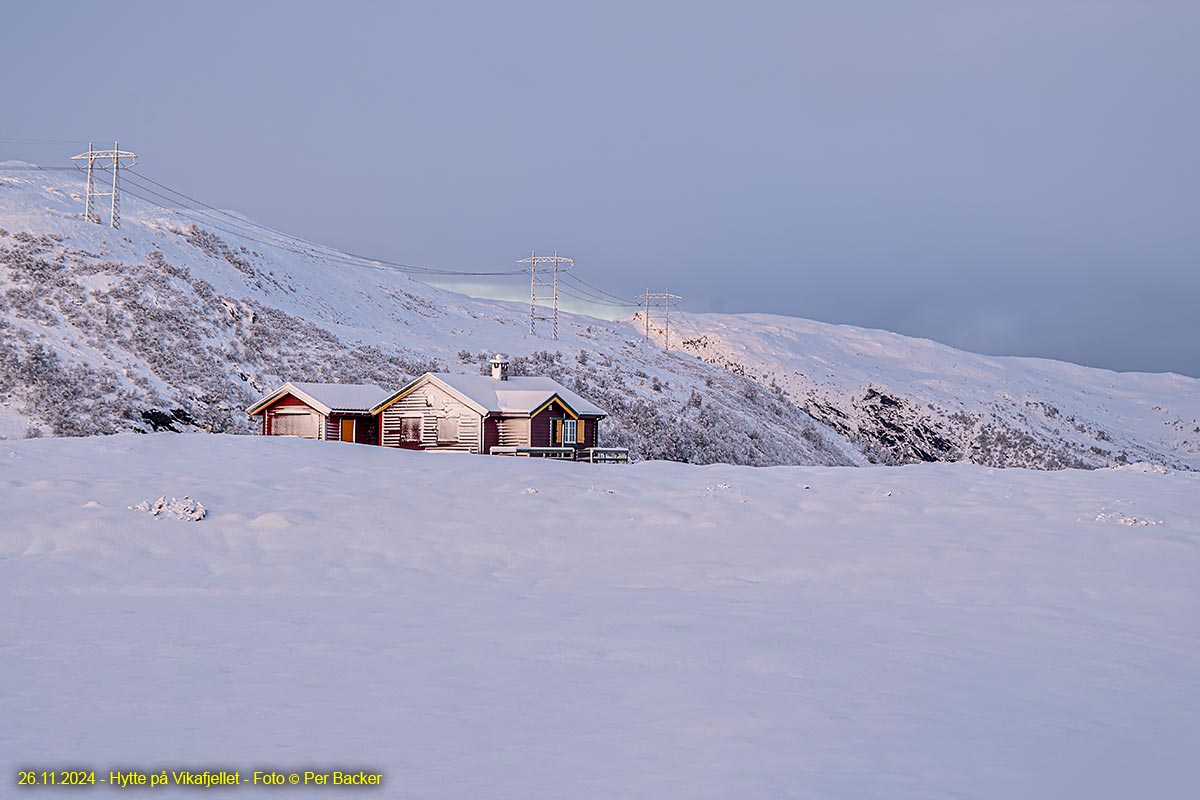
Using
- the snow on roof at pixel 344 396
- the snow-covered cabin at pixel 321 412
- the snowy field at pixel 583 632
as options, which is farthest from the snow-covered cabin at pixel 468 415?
the snowy field at pixel 583 632

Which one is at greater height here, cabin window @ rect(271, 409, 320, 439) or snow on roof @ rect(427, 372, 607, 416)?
snow on roof @ rect(427, 372, 607, 416)

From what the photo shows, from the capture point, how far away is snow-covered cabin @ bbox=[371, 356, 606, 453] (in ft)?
154

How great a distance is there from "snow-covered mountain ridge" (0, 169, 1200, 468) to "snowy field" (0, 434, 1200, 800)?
33774 mm

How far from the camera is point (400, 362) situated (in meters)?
75.6

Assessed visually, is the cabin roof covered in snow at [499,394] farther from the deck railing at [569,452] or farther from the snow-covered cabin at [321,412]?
the deck railing at [569,452]

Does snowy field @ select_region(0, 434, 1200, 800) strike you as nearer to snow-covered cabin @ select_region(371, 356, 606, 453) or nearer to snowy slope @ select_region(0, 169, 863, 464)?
snow-covered cabin @ select_region(371, 356, 606, 453)

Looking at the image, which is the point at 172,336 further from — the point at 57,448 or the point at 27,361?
the point at 57,448

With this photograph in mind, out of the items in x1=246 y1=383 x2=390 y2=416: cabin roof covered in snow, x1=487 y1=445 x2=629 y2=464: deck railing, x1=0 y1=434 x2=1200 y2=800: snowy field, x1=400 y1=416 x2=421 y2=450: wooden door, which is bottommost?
x1=0 y1=434 x2=1200 y2=800: snowy field

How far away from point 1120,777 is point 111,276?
240 feet

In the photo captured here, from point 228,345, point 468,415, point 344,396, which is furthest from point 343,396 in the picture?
point 228,345

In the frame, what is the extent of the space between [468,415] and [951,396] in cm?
7925

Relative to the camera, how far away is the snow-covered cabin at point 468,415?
47062 mm

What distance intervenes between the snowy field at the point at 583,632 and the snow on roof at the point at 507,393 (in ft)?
71.3

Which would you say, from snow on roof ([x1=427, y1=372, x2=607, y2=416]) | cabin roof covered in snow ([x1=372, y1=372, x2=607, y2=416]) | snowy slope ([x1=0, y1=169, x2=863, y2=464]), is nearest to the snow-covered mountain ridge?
snowy slope ([x1=0, y1=169, x2=863, y2=464])
